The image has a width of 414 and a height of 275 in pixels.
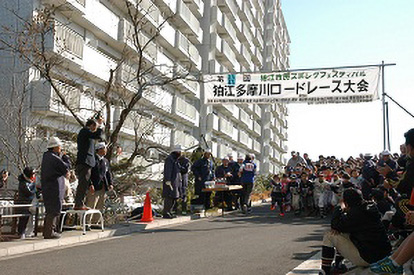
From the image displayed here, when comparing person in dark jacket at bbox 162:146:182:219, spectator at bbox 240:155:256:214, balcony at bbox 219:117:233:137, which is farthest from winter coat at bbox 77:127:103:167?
balcony at bbox 219:117:233:137

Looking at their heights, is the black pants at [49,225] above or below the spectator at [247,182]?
below

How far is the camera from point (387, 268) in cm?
454

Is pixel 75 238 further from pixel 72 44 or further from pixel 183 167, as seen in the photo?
pixel 72 44

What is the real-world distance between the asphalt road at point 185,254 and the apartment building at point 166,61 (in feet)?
17.4

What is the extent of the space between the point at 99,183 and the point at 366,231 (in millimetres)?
6690

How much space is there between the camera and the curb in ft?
25.3

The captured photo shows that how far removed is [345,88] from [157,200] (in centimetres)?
824

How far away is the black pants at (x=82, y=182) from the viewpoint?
9.79 m

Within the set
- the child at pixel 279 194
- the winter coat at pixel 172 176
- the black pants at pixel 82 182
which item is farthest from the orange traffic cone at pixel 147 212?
the child at pixel 279 194

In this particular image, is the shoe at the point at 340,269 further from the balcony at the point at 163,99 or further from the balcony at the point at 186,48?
the balcony at the point at 186,48

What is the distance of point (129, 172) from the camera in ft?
44.3

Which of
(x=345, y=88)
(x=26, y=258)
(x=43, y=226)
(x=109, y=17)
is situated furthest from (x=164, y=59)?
(x=26, y=258)

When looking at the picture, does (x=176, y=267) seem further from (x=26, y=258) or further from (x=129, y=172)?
(x=129, y=172)

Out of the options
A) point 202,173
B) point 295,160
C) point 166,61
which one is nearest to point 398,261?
point 202,173
